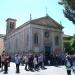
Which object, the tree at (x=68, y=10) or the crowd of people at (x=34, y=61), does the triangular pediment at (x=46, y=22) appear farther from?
the tree at (x=68, y=10)

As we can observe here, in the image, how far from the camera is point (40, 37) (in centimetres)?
4081

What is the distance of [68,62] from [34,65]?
29.0 feet

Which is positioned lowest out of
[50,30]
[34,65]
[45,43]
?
[34,65]

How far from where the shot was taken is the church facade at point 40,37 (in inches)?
1567

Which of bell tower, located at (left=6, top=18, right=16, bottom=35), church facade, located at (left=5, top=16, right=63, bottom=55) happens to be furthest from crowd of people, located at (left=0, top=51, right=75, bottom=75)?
bell tower, located at (left=6, top=18, right=16, bottom=35)

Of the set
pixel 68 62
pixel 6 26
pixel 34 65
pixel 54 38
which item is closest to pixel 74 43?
pixel 54 38

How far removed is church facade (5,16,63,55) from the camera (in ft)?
131

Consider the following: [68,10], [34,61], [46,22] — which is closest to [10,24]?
[46,22]

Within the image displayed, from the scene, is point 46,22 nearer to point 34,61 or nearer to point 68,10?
point 34,61

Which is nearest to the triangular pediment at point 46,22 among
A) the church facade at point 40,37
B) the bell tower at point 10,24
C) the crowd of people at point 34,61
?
the church facade at point 40,37

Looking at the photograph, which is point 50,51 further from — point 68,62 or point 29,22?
point 68,62

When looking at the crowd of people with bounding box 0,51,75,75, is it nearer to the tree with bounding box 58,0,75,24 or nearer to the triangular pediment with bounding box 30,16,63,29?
the tree with bounding box 58,0,75,24

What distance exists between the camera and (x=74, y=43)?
4956 cm

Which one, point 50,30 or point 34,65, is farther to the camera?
point 50,30
